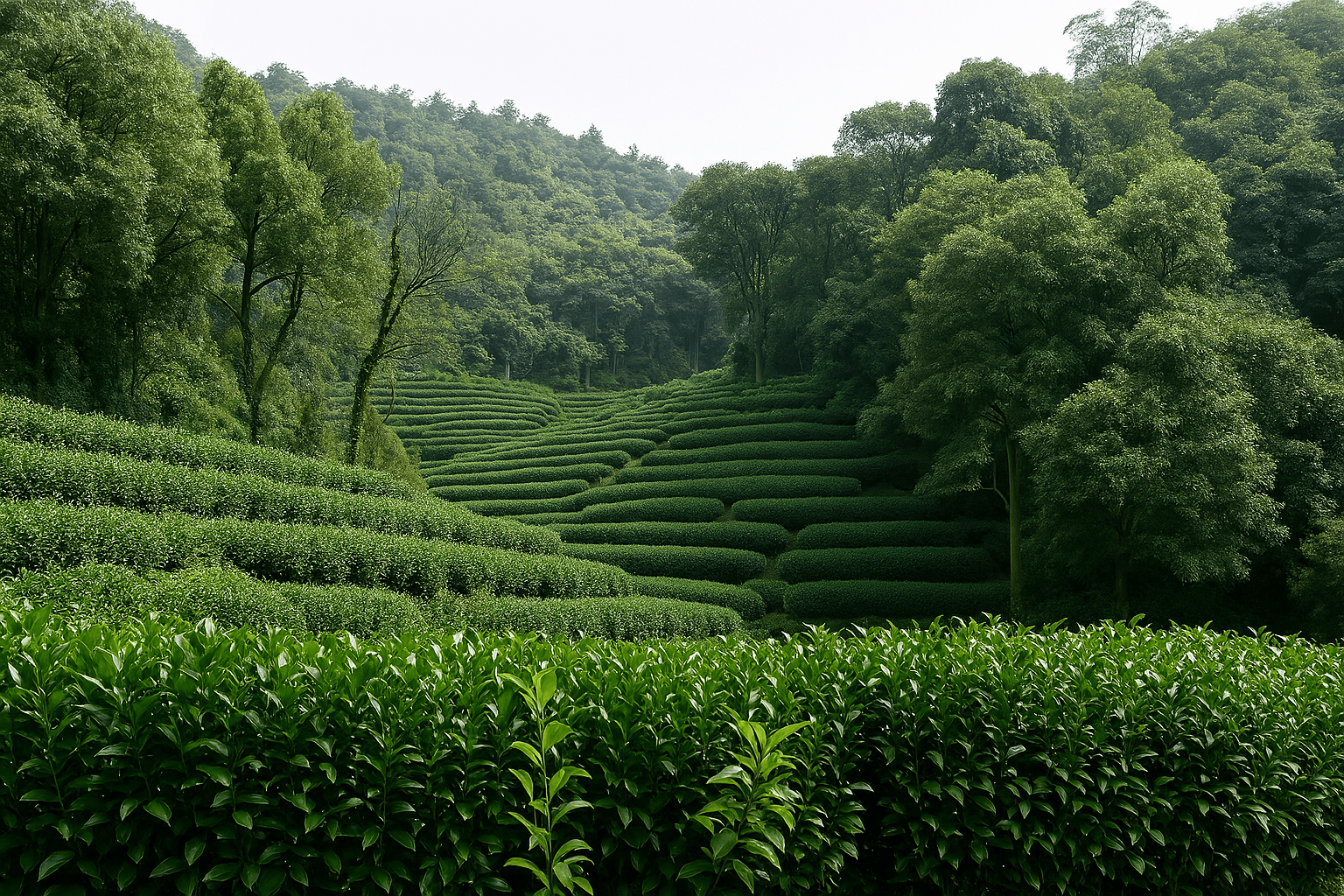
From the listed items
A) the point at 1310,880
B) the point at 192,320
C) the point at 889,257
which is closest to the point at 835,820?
the point at 1310,880

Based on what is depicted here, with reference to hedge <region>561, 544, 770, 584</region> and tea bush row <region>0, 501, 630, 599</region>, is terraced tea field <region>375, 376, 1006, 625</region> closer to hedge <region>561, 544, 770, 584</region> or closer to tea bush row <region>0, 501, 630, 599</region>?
hedge <region>561, 544, 770, 584</region>

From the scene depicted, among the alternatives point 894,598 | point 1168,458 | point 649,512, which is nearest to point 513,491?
point 649,512

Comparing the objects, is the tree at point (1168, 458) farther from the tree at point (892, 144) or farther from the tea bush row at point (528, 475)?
the tree at point (892, 144)

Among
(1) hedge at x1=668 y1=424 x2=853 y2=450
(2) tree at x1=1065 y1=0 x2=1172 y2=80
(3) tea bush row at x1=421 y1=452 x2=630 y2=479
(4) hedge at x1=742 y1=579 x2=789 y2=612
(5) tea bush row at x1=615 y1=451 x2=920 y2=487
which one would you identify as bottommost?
(4) hedge at x1=742 y1=579 x2=789 y2=612

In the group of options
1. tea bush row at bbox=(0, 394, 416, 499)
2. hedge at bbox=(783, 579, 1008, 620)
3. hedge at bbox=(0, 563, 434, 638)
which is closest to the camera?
hedge at bbox=(0, 563, 434, 638)

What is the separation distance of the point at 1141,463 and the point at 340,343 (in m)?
23.0

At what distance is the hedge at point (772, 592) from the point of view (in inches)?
781

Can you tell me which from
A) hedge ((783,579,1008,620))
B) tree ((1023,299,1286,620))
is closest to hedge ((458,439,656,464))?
hedge ((783,579,1008,620))

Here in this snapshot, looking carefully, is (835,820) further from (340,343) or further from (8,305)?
(340,343)

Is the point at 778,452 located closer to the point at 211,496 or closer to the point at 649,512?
the point at 649,512

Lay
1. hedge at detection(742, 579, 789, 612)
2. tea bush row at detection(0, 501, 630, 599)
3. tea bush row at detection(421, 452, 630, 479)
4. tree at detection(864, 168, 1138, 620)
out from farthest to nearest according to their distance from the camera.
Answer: tea bush row at detection(421, 452, 630, 479) → hedge at detection(742, 579, 789, 612) → tree at detection(864, 168, 1138, 620) → tea bush row at detection(0, 501, 630, 599)

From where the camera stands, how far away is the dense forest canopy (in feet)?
42.7

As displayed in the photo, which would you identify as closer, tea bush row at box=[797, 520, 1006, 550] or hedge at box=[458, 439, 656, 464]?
tea bush row at box=[797, 520, 1006, 550]

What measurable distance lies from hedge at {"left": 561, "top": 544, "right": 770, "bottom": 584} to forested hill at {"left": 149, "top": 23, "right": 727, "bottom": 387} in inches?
858
